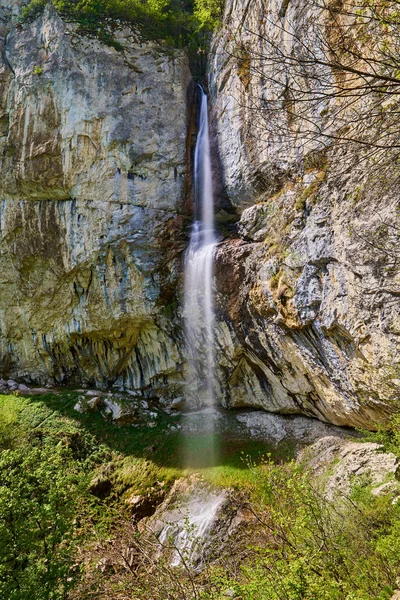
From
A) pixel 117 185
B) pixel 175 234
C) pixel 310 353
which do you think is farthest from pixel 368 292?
pixel 117 185

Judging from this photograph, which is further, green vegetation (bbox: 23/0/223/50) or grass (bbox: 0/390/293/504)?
green vegetation (bbox: 23/0/223/50)

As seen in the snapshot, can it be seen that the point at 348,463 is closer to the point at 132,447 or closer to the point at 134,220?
the point at 132,447

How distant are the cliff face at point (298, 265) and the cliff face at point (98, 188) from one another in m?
2.50

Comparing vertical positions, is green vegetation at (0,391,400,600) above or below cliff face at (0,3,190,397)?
below

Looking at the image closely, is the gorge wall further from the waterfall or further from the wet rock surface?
the wet rock surface

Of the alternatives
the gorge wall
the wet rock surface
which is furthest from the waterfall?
the wet rock surface

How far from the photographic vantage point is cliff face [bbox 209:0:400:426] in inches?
251

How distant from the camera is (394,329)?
20.3ft

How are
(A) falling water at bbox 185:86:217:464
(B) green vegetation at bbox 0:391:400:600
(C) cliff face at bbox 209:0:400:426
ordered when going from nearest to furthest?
(B) green vegetation at bbox 0:391:400:600 → (C) cliff face at bbox 209:0:400:426 → (A) falling water at bbox 185:86:217:464

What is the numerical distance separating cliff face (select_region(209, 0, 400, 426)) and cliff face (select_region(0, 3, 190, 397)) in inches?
98.5

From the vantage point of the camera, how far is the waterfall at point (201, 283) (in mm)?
11484

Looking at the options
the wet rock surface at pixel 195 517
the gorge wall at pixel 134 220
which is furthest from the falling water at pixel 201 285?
the wet rock surface at pixel 195 517

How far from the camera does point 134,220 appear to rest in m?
12.9

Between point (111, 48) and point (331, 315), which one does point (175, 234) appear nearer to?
point (331, 315)
